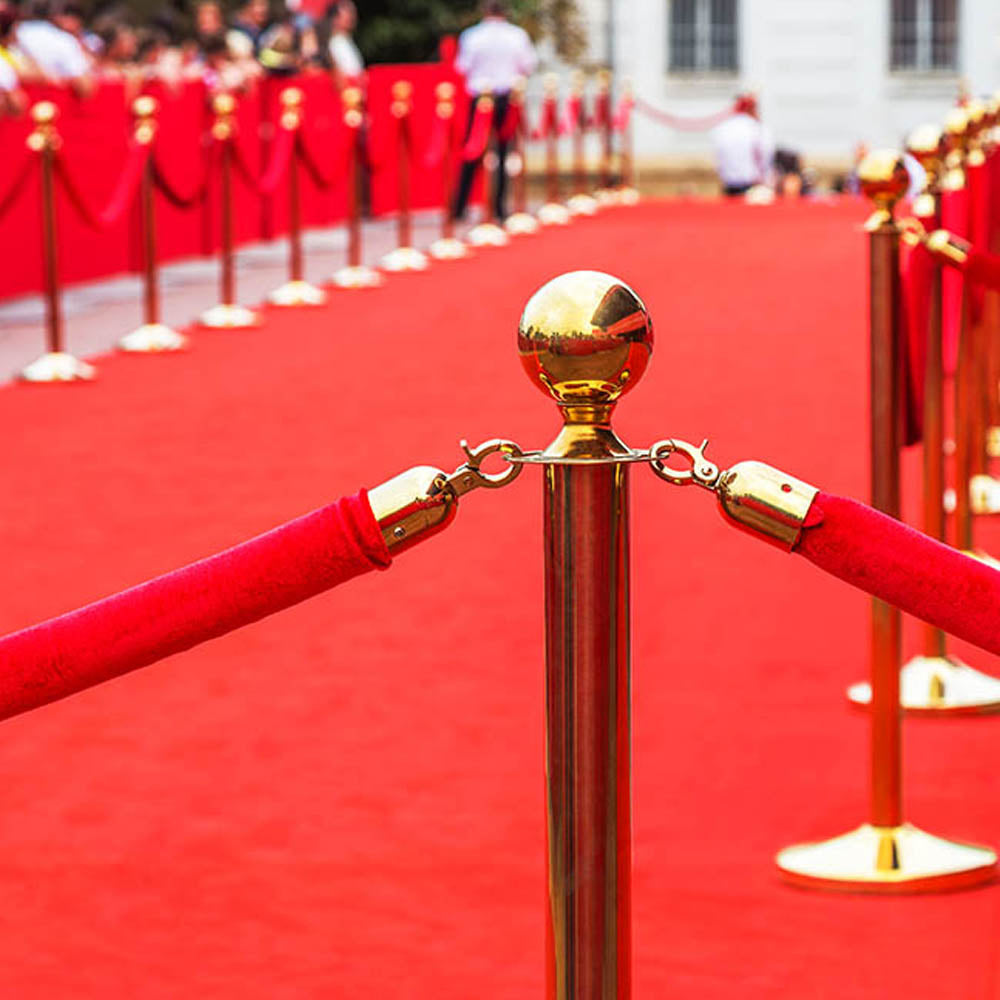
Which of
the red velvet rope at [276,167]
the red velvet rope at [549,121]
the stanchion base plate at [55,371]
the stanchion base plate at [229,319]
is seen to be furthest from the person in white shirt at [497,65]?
the stanchion base plate at [55,371]

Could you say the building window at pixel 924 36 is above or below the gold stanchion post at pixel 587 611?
above

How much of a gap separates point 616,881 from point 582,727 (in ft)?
0.54

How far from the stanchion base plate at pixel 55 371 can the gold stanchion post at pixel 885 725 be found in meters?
6.51

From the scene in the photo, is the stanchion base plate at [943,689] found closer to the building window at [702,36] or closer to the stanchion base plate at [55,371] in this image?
the stanchion base plate at [55,371]

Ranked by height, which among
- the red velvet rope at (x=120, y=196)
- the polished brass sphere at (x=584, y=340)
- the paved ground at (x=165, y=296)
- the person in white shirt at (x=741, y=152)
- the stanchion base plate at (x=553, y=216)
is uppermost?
the polished brass sphere at (x=584, y=340)

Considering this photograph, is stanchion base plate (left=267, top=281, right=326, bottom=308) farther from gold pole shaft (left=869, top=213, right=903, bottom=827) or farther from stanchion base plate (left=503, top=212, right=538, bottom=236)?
gold pole shaft (left=869, top=213, right=903, bottom=827)

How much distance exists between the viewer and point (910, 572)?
2.40 m

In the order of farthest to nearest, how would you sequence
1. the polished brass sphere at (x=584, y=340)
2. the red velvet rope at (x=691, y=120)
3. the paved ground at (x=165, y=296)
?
the red velvet rope at (x=691, y=120) < the paved ground at (x=165, y=296) < the polished brass sphere at (x=584, y=340)

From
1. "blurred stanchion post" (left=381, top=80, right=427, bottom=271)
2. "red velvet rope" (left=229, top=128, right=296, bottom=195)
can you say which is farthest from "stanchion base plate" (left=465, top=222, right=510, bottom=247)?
"red velvet rope" (left=229, top=128, right=296, bottom=195)

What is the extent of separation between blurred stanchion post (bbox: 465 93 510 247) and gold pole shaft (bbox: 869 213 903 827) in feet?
43.2

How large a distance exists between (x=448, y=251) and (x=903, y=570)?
533 inches

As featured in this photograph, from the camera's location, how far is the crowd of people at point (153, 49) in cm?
1305

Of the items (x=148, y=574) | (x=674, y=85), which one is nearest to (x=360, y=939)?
(x=148, y=574)

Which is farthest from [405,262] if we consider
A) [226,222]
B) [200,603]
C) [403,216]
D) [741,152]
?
[200,603]
